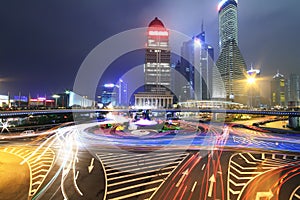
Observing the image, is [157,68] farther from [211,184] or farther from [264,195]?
[264,195]

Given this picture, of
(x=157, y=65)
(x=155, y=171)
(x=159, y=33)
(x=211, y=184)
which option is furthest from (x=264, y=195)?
(x=159, y=33)

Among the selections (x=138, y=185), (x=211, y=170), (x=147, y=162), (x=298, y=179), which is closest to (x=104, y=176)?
(x=138, y=185)

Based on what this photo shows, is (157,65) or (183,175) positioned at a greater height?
(157,65)

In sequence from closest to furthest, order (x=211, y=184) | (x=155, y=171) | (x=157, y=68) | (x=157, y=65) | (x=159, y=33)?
(x=211, y=184) → (x=155, y=171) → (x=157, y=68) → (x=157, y=65) → (x=159, y=33)

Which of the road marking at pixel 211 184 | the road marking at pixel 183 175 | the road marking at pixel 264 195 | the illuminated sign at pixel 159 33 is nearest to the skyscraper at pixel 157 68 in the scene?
the illuminated sign at pixel 159 33

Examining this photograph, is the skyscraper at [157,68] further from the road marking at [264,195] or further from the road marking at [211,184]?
the road marking at [264,195]

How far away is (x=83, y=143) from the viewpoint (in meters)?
29.2

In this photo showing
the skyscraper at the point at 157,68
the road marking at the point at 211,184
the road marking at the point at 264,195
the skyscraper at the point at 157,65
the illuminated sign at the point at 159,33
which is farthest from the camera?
the illuminated sign at the point at 159,33

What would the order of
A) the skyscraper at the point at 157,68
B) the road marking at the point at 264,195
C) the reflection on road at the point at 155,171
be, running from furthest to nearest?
the skyscraper at the point at 157,68 < the reflection on road at the point at 155,171 < the road marking at the point at 264,195

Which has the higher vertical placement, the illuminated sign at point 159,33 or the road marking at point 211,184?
the illuminated sign at point 159,33

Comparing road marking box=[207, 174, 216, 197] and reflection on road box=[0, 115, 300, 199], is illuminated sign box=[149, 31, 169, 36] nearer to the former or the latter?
reflection on road box=[0, 115, 300, 199]

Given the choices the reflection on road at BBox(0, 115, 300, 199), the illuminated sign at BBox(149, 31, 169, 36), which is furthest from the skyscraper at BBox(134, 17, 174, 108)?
the reflection on road at BBox(0, 115, 300, 199)

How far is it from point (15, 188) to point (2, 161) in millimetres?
8809

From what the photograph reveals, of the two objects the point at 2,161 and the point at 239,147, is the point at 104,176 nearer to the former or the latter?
the point at 2,161
